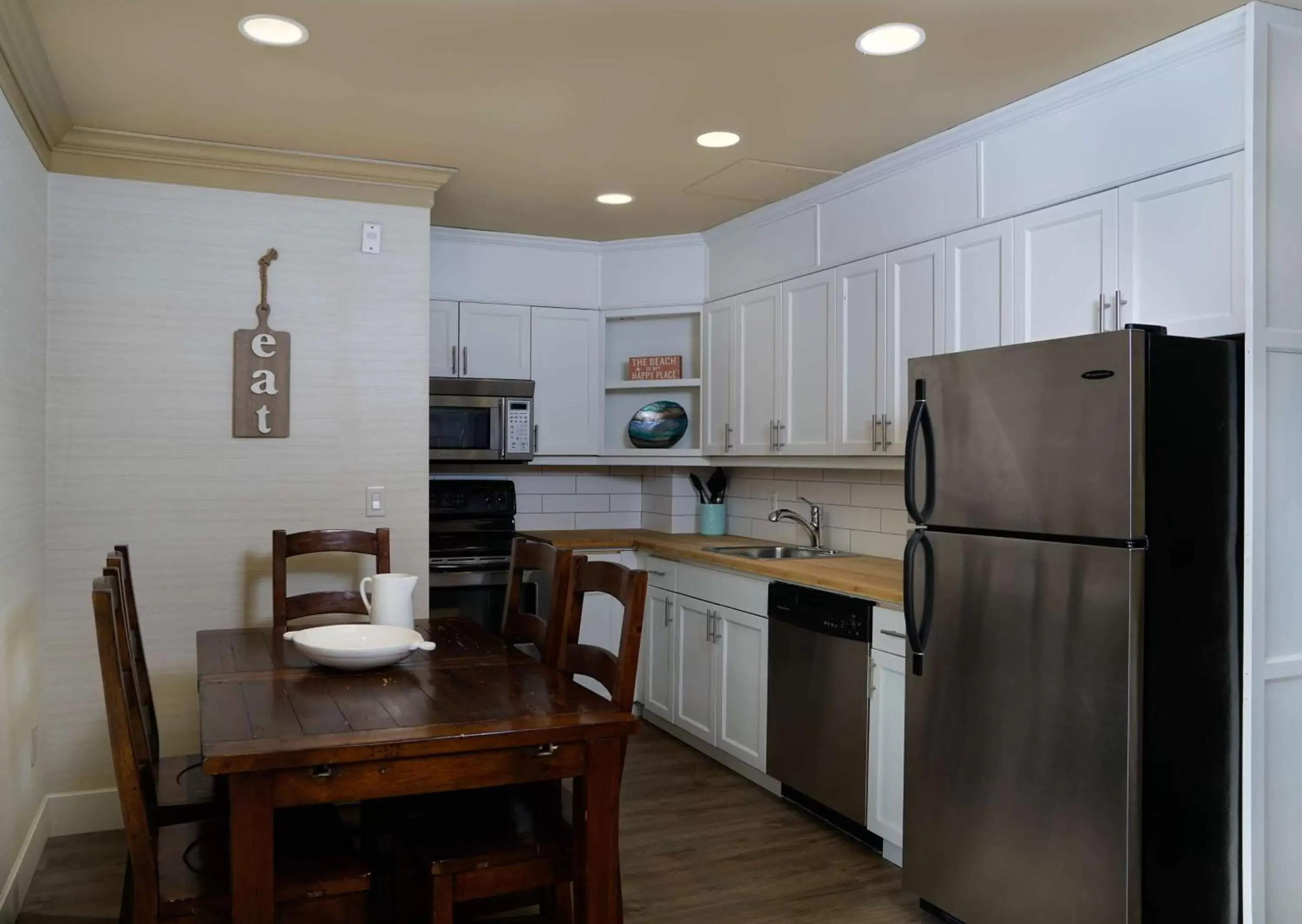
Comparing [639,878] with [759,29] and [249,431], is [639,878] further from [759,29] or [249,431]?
[759,29]

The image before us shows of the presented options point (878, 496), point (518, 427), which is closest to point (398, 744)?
point (878, 496)

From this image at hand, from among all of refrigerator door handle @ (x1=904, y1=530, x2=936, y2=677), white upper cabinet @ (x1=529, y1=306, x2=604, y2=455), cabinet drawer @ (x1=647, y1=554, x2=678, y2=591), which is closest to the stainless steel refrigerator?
refrigerator door handle @ (x1=904, y1=530, x2=936, y2=677)

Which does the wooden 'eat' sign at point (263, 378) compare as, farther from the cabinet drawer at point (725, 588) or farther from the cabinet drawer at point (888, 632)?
the cabinet drawer at point (888, 632)

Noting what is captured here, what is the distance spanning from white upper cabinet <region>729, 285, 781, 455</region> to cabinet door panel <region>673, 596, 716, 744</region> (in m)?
0.76

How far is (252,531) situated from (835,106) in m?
2.50

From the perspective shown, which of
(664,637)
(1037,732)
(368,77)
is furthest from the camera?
(664,637)

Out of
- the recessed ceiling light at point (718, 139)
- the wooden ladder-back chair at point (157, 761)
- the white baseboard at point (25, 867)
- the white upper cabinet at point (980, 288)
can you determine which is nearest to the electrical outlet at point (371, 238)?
the recessed ceiling light at point (718, 139)

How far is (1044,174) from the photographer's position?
117 inches

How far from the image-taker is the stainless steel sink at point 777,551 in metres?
4.34

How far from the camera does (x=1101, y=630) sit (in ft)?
7.50

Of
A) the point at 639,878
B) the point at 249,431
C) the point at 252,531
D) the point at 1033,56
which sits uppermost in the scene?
the point at 1033,56

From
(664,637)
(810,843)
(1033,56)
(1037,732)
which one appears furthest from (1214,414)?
(664,637)

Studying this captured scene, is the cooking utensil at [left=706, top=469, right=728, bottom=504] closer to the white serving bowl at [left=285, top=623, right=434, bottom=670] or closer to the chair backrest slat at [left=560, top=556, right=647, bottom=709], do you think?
the chair backrest slat at [left=560, top=556, right=647, bottom=709]

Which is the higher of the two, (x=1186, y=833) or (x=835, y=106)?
(x=835, y=106)
